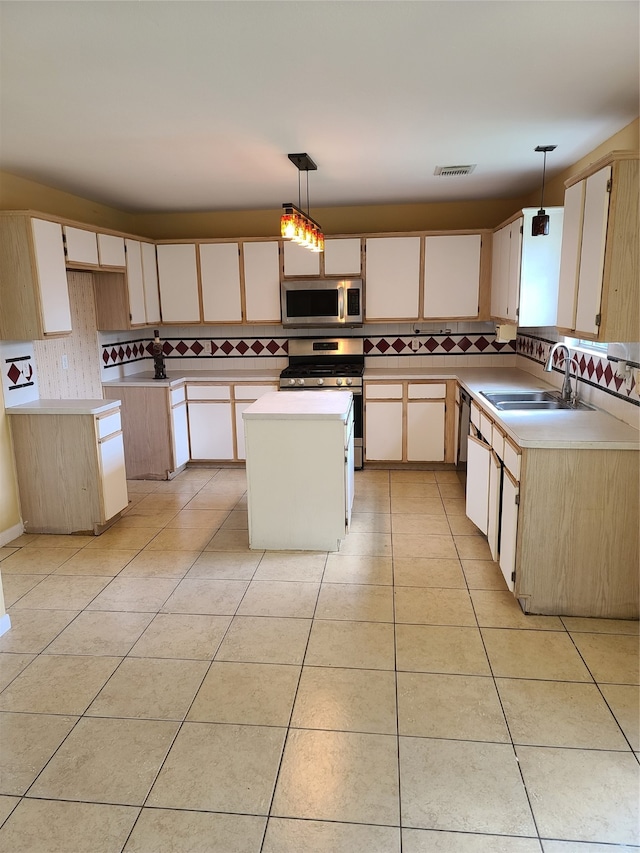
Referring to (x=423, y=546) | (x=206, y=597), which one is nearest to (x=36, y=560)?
(x=206, y=597)

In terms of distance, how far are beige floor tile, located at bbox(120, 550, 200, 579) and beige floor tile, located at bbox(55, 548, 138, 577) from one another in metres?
0.06

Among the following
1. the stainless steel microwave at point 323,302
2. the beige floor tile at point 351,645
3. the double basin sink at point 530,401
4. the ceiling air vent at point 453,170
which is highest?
the ceiling air vent at point 453,170

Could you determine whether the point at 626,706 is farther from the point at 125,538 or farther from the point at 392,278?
the point at 392,278

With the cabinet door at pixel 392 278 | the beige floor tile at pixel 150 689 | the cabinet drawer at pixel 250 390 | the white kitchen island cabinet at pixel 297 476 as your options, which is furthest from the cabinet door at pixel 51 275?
the cabinet door at pixel 392 278

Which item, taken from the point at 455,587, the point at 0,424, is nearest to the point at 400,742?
the point at 455,587

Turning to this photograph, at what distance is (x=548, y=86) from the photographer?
8.23 feet

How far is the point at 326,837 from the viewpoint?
67.1 inches

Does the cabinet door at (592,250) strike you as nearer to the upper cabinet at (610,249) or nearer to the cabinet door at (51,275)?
the upper cabinet at (610,249)

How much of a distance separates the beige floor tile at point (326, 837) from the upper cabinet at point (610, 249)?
85.5 inches

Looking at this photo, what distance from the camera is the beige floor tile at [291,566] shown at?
3344 millimetres

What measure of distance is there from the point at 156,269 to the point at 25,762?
444cm

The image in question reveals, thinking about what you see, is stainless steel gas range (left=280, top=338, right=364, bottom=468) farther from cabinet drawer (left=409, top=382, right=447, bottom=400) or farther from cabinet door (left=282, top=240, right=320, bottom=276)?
cabinet door (left=282, top=240, right=320, bottom=276)

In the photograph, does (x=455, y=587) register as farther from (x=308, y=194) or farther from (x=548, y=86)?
(x=308, y=194)

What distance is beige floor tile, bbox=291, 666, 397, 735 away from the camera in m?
2.16
